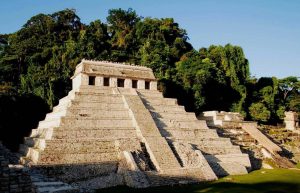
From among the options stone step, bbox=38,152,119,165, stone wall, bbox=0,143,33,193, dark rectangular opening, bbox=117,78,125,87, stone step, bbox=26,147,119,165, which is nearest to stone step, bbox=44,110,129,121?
stone step, bbox=26,147,119,165

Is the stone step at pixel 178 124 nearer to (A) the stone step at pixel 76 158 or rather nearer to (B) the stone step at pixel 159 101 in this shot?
(B) the stone step at pixel 159 101

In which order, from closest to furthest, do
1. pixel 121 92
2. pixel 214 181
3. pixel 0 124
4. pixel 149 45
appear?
pixel 214 181 < pixel 121 92 < pixel 0 124 < pixel 149 45

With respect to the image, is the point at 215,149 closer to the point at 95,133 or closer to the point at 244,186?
the point at 244,186

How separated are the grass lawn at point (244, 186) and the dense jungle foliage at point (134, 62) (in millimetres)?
19034

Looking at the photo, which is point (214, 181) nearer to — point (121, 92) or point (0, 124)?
point (121, 92)

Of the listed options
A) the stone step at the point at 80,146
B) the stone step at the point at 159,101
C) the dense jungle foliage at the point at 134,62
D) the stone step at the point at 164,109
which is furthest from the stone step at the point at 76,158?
the dense jungle foliage at the point at 134,62

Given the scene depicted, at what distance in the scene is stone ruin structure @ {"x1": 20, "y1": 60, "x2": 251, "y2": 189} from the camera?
68.0 feet

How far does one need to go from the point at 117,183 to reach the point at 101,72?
520 inches

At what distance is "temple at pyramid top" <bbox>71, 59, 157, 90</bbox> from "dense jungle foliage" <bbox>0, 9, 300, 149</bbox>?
7.34 m

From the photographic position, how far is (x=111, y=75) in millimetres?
31266

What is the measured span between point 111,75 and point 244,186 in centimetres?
1590

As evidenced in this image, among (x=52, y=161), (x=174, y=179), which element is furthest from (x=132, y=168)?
(x=52, y=161)

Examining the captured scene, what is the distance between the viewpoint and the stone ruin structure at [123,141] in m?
20.7

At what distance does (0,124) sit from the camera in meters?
33.0
